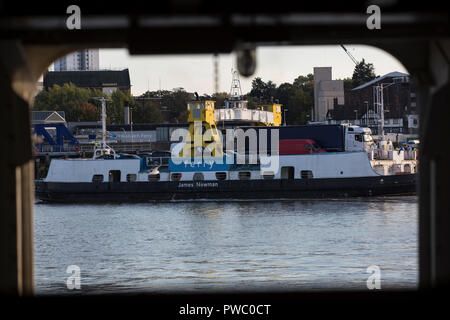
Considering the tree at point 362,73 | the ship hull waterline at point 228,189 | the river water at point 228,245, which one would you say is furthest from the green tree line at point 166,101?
the river water at point 228,245

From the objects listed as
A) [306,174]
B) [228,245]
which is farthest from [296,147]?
[228,245]

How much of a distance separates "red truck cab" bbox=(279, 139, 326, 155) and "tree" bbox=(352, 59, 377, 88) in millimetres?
55823

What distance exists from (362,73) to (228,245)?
79.4m

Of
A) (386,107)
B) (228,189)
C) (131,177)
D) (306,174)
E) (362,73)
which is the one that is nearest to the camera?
(228,189)

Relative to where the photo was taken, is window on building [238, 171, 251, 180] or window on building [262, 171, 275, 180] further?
window on building [238, 171, 251, 180]

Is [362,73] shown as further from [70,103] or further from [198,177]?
[198,177]

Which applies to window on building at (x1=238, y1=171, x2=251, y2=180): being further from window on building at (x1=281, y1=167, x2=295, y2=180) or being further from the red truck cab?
the red truck cab

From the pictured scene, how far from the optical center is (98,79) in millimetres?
117062

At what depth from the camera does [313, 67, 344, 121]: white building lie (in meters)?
79.8

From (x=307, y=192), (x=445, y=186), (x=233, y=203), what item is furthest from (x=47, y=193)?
(x=445, y=186)

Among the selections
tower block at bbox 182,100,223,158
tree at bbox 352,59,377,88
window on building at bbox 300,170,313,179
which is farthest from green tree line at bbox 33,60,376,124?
window on building at bbox 300,170,313,179

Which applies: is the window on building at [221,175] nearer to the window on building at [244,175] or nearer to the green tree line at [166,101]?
the window on building at [244,175]

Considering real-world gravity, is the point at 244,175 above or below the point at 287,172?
below

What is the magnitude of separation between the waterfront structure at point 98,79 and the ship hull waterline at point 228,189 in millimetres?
75271
